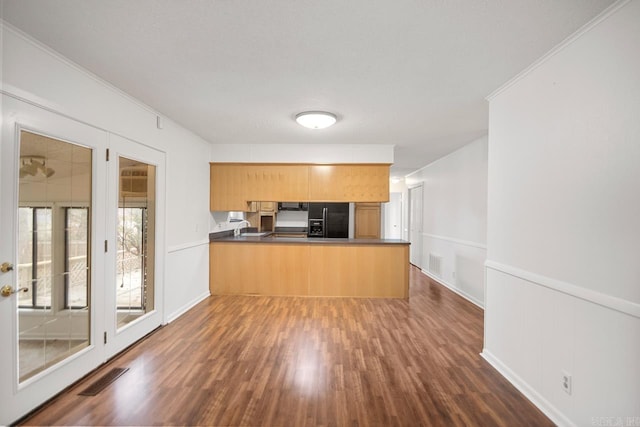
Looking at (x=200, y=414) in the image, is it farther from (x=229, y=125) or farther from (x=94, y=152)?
(x=229, y=125)

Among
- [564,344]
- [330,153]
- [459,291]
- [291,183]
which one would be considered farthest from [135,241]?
[459,291]

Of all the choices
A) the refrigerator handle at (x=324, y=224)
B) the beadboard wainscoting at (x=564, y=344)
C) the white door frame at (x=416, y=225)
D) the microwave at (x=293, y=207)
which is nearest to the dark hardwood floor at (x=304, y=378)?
the beadboard wainscoting at (x=564, y=344)

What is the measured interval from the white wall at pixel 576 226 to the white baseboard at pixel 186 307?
11.9 feet

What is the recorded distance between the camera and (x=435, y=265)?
588cm

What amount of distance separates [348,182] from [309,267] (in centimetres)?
161

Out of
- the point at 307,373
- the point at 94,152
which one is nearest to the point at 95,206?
the point at 94,152

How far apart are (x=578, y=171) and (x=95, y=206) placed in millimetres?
3622

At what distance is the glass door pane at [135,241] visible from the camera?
2.70 meters

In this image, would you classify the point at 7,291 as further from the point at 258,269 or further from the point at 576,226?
the point at 576,226

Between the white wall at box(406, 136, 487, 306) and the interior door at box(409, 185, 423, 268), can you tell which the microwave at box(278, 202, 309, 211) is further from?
the white wall at box(406, 136, 487, 306)

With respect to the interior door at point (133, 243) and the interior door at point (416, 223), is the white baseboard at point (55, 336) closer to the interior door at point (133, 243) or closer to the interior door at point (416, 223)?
the interior door at point (133, 243)

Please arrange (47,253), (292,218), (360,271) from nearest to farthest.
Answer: (47,253), (360,271), (292,218)

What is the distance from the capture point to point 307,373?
7.63 feet

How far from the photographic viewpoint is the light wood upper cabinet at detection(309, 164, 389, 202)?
4.73m
